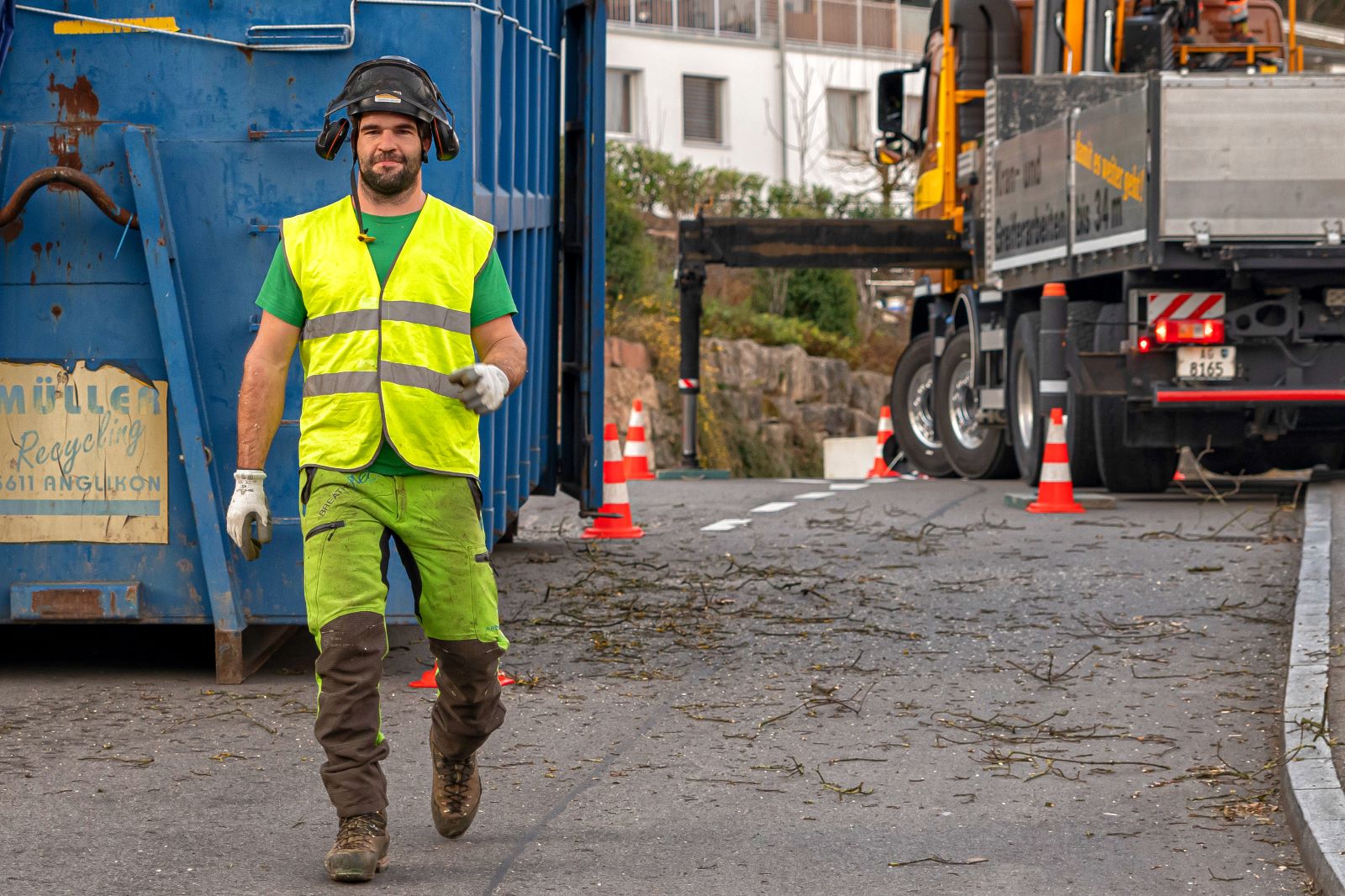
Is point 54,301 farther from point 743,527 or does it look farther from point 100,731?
point 743,527

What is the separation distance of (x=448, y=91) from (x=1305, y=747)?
3.51 meters

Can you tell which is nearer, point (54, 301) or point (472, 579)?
point (472, 579)

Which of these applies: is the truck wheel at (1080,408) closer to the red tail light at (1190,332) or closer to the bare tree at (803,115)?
the red tail light at (1190,332)

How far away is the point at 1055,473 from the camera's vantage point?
43.5 ft

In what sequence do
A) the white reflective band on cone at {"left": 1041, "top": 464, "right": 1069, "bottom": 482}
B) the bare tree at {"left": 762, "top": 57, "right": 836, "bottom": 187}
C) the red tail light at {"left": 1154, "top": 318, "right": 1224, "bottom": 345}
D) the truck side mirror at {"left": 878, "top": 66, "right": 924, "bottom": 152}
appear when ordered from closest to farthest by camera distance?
the red tail light at {"left": 1154, "top": 318, "right": 1224, "bottom": 345}
the white reflective band on cone at {"left": 1041, "top": 464, "right": 1069, "bottom": 482}
the truck side mirror at {"left": 878, "top": 66, "right": 924, "bottom": 152}
the bare tree at {"left": 762, "top": 57, "right": 836, "bottom": 187}

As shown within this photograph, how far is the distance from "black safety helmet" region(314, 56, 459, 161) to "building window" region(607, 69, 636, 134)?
31481 millimetres

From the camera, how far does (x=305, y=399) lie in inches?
190

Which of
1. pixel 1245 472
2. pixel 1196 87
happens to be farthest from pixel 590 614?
pixel 1245 472

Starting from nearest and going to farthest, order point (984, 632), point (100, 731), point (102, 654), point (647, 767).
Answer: point (647, 767), point (100, 731), point (102, 654), point (984, 632)

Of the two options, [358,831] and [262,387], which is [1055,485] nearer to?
[262,387]

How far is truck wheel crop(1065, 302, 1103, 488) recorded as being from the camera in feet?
43.1

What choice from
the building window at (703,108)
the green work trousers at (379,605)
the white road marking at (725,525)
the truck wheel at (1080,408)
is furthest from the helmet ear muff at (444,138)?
the building window at (703,108)

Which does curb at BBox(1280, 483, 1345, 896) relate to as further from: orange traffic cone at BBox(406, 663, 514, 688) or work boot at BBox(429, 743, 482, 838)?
orange traffic cone at BBox(406, 663, 514, 688)

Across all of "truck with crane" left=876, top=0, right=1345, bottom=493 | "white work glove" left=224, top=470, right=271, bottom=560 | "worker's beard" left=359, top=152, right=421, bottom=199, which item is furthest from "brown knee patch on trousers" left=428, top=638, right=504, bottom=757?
"truck with crane" left=876, top=0, right=1345, bottom=493
